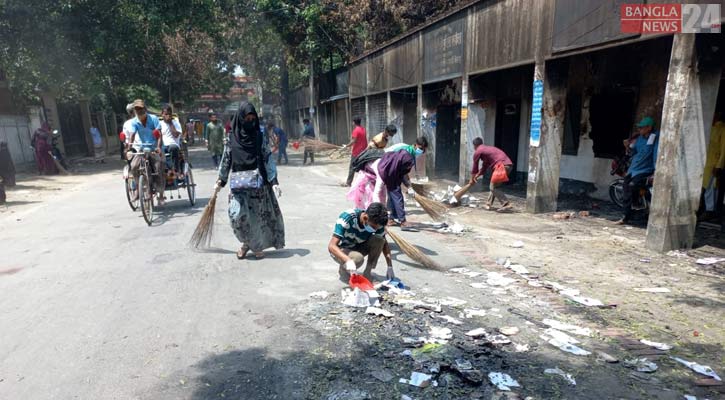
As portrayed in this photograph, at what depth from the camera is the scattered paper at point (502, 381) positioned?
2711mm

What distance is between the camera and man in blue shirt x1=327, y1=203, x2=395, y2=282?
393 centimetres

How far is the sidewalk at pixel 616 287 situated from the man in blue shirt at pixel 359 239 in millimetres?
756

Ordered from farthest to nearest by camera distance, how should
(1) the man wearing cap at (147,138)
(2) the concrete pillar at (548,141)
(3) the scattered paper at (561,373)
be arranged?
(2) the concrete pillar at (548,141) < (1) the man wearing cap at (147,138) < (3) the scattered paper at (561,373)

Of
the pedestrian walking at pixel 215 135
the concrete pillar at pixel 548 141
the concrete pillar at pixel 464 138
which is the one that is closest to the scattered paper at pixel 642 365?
the concrete pillar at pixel 548 141

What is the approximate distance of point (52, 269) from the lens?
4863 millimetres

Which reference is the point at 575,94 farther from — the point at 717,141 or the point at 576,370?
the point at 576,370

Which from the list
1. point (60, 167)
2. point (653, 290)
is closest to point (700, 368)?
point (653, 290)

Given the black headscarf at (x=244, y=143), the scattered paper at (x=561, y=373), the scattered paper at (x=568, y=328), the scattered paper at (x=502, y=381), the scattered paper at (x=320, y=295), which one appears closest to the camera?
the scattered paper at (x=502, y=381)

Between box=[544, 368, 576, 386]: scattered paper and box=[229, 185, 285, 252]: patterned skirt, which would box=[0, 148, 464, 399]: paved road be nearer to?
box=[229, 185, 285, 252]: patterned skirt

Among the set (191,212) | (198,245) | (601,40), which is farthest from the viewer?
(191,212)

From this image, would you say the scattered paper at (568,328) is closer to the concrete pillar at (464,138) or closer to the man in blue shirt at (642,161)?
the man in blue shirt at (642,161)

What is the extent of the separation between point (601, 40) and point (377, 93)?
10478mm

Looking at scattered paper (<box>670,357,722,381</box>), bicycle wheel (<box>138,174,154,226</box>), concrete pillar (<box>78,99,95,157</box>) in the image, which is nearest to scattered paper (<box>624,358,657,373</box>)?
scattered paper (<box>670,357,722,381</box>)

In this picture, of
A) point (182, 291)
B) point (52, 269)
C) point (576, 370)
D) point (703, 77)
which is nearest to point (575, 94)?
point (703, 77)
